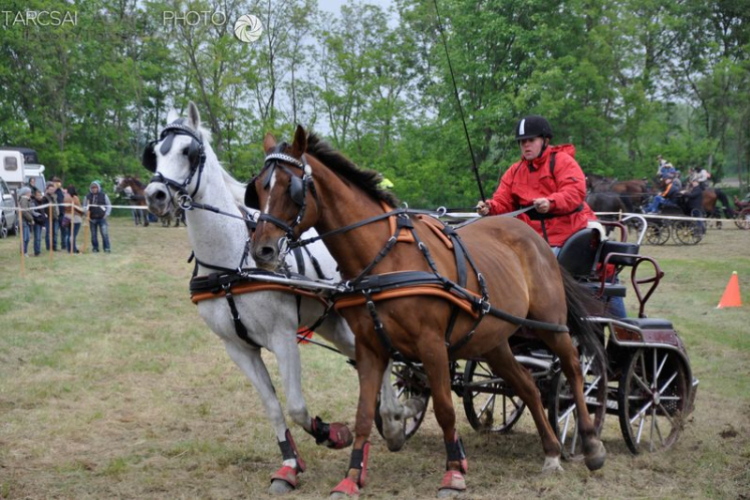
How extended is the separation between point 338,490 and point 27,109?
116 ft

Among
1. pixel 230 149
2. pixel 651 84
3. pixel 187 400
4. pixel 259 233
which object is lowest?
pixel 187 400

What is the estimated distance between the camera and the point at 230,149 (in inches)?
1095

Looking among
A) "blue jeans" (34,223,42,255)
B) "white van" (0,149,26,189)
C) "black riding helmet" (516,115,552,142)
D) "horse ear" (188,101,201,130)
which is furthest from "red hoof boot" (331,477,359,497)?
"white van" (0,149,26,189)

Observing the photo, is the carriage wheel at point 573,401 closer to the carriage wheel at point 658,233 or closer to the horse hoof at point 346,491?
the horse hoof at point 346,491

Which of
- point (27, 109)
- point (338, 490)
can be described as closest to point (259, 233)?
point (338, 490)

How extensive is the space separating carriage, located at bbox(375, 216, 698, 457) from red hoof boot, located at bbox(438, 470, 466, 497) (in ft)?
3.62

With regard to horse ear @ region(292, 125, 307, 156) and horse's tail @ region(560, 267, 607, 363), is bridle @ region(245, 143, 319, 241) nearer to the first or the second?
horse ear @ region(292, 125, 307, 156)

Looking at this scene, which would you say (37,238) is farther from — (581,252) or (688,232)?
(688,232)

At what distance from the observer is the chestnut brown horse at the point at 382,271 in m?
4.36

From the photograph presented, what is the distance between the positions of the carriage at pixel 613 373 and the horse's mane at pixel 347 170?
1.65 m

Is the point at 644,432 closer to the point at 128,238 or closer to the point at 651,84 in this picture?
the point at 128,238

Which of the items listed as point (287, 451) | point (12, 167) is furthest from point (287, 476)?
point (12, 167)

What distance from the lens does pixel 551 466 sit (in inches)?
210

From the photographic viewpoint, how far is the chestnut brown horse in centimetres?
436
